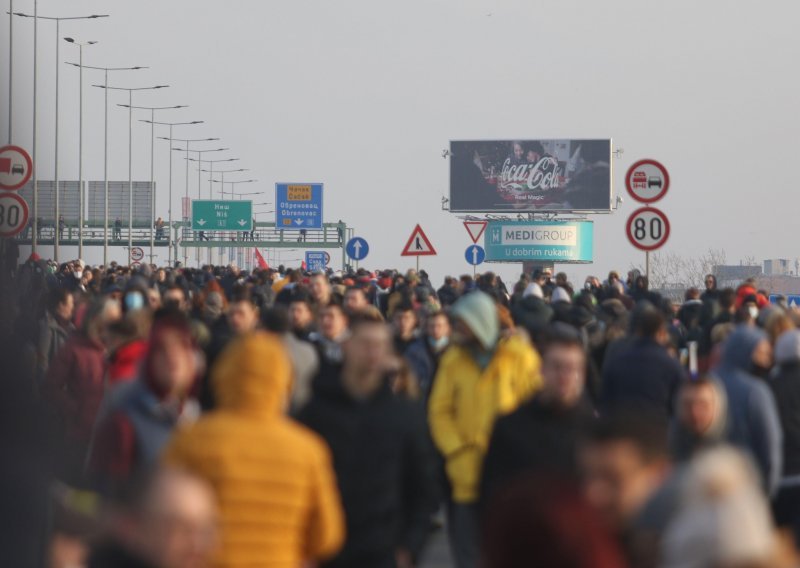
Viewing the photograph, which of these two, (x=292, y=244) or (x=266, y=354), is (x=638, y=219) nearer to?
(x=266, y=354)

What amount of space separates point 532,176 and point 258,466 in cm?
9936

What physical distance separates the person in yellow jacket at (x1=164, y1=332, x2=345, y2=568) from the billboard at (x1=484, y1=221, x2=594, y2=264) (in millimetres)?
102132

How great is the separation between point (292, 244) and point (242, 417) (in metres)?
92.8

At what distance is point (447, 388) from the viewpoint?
10047 millimetres

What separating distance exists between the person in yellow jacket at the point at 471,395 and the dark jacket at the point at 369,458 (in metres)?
1.90

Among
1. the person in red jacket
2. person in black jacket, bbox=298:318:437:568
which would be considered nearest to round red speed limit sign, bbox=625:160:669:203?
the person in red jacket

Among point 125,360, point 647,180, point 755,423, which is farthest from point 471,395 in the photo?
point 647,180

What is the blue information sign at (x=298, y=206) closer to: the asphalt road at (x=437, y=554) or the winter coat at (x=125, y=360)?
the asphalt road at (x=437, y=554)

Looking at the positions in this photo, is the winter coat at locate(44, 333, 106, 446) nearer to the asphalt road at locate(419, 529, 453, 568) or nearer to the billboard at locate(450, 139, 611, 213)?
the asphalt road at locate(419, 529, 453, 568)

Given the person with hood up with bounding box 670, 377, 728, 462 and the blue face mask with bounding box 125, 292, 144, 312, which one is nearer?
the person with hood up with bounding box 670, 377, 728, 462

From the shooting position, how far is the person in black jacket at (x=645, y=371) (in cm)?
1158

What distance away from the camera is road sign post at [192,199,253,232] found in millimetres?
91250

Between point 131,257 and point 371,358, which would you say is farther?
point 131,257

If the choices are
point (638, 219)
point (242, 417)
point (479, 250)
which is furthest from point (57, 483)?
point (479, 250)
